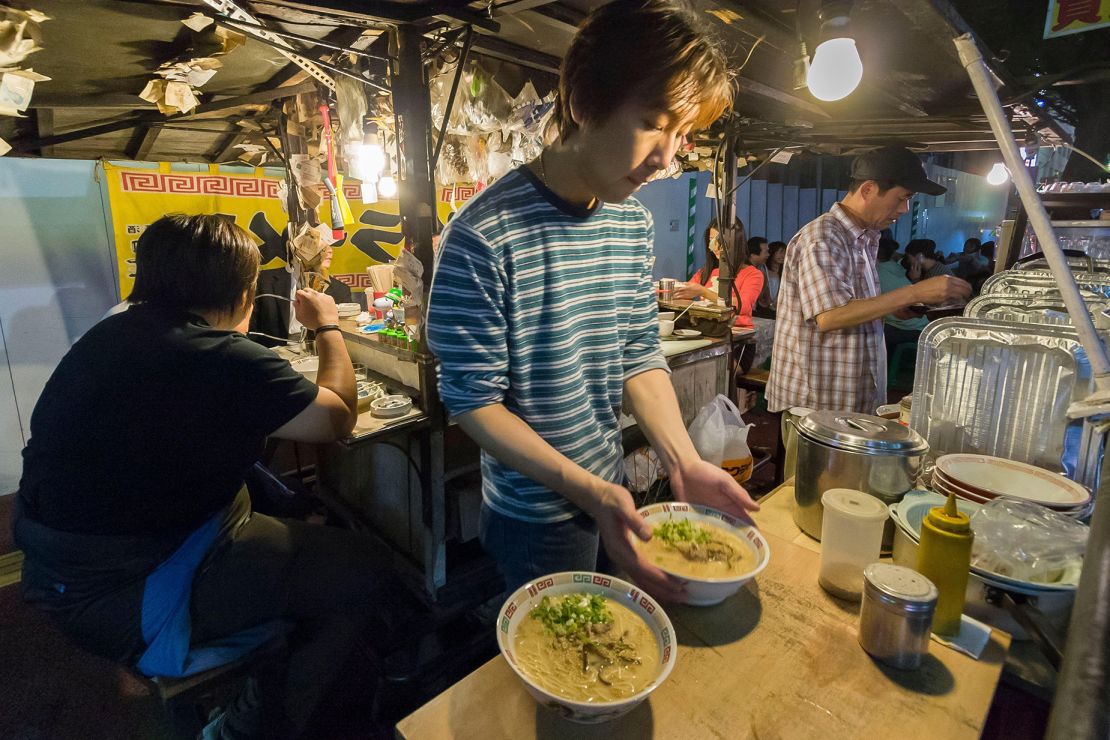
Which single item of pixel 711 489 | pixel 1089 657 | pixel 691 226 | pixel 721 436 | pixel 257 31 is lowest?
pixel 721 436

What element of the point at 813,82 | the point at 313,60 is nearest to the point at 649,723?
the point at 813,82

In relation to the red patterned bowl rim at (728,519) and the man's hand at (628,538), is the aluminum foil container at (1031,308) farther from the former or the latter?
the man's hand at (628,538)

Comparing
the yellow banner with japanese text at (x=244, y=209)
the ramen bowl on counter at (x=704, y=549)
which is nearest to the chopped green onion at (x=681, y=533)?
the ramen bowl on counter at (x=704, y=549)

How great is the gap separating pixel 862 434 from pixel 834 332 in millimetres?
1926

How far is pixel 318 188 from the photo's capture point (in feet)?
15.1

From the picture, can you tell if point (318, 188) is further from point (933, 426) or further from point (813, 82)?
point (933, 426)

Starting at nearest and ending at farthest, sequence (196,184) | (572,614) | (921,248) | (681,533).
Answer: (572,614) < (681,533) < (196,184) < (921,248)

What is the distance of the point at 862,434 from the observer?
1.66 meters

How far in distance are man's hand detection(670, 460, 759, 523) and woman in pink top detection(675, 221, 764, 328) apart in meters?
4.59

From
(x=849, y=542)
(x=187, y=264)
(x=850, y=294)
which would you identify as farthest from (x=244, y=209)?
(x=849, y=542)

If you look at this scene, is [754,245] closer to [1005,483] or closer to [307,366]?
[307,366]

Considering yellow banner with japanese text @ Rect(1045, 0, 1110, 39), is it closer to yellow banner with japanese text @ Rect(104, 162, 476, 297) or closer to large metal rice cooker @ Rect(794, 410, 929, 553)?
large metal rice cooker @ Rect(794, 410, 929, 553)

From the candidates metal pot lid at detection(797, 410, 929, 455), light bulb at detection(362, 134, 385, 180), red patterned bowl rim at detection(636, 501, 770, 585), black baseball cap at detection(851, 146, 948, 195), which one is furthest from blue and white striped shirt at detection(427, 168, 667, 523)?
light bulb at detection(362, 134, 385, 180)

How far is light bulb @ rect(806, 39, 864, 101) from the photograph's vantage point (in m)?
2.59
